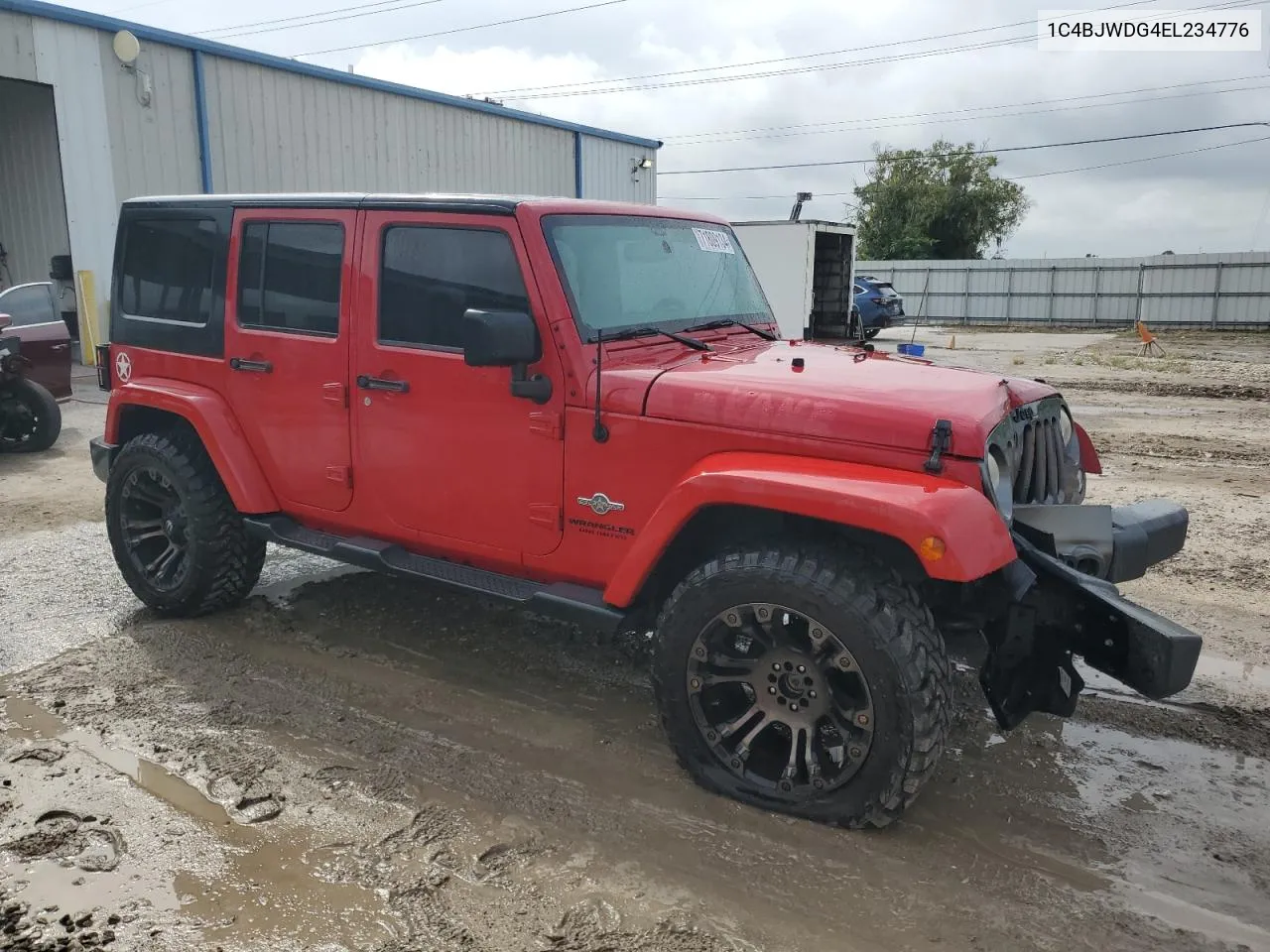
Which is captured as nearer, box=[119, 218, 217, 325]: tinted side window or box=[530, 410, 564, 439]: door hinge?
box=[530, 410, 564, 439]: door hinge

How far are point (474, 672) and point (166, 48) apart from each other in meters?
13.7

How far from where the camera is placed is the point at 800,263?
51.4 ft

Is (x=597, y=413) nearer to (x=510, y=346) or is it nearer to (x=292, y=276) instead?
(x=510, y=346)

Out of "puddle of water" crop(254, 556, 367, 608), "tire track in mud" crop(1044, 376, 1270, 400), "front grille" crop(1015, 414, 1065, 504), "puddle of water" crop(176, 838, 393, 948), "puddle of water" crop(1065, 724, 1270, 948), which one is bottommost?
"puddle of water" crop(1065, 724, 1270, 948)

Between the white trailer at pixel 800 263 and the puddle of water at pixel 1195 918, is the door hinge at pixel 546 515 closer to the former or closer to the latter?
the puddle of water at pixel 1195 918

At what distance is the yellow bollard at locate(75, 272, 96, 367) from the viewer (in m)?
14.1

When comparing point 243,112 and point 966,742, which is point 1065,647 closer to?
point 966,742

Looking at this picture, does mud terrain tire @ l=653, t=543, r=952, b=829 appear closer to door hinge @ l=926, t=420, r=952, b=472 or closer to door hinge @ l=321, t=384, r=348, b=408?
door hinge @ l=926, t=420, r=952, b=472

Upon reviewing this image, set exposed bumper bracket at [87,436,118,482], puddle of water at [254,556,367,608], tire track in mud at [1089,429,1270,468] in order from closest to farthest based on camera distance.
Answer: exposed bumper bracket at [87,436,118,482] < puddle of water at [254,556,367,608] < tire track in mud at [1089,429,1270,468]

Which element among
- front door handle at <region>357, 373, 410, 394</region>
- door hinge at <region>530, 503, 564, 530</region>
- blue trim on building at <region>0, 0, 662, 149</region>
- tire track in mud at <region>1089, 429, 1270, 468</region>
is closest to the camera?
door hinge at <region>530, 503, 564, 530</region>

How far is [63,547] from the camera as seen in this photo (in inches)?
250

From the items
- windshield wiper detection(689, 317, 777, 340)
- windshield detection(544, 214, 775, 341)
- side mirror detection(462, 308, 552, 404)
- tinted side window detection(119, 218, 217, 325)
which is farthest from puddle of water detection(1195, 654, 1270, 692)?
tinted side window detection(119, 218, 217, 325)

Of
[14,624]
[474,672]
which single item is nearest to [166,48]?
[14,624]

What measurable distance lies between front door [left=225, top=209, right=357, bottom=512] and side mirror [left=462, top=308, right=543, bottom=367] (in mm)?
1004
